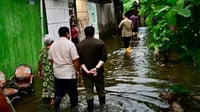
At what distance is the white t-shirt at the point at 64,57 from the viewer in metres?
8.38

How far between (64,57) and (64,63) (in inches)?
4.9

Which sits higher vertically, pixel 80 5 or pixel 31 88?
pixel 80 5

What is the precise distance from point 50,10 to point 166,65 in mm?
5115

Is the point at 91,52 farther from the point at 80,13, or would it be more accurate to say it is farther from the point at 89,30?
the point at 80,13

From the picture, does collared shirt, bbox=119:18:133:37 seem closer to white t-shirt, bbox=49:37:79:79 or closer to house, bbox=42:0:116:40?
house, bbox=42:0:116:40

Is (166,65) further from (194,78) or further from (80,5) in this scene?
(80,5)

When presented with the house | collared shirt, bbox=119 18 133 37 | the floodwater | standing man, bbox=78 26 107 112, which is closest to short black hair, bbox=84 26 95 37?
standing man, bbox=78 26 107 112

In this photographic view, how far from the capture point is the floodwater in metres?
9.06

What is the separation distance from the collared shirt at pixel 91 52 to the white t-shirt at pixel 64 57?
158mm

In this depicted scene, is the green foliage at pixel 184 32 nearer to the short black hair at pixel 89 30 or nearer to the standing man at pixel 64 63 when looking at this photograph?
the short black hair at pixel 89 30

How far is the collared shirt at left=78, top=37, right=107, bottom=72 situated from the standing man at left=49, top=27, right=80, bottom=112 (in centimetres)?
15

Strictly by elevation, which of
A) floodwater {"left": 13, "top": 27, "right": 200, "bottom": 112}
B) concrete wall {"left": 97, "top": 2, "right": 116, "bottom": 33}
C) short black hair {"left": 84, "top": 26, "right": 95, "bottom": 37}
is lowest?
floodwater {"left": 13, "top": 27, "right": 200, "bottom": 112}

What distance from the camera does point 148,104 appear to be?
361 inches

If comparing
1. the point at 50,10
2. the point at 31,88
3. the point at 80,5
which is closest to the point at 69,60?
the point at 31,88
